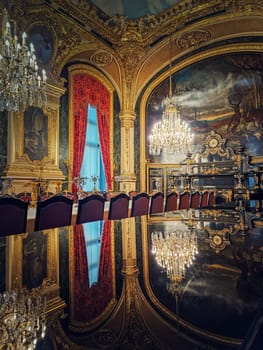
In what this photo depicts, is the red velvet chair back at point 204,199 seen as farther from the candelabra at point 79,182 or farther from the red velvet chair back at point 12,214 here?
the red velvet chair back at point 12,214

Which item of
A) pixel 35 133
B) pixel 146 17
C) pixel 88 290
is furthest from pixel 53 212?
pixel 146 17

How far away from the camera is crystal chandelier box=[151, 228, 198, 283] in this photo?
773mm

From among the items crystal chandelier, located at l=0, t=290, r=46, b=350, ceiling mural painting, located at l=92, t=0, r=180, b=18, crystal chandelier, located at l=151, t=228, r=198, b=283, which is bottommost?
crystal chandelier, located at l=0, t=290, r=46, b=350

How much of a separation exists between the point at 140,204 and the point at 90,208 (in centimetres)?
121

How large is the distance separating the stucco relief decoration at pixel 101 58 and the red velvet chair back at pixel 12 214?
7.17 m

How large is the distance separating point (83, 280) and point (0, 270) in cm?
28

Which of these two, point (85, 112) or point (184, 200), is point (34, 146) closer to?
point (85, 112)

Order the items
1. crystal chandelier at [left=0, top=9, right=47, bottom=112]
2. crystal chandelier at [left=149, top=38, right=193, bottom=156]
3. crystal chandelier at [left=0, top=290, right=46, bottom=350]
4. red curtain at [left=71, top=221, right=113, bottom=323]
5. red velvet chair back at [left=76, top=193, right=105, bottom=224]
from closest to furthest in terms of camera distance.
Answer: crystal chandelier at [left=0, top=290, right=46, bottom=350], red curtain at [left=71, top=221, right=113, bottom=323], red velvet chair back at [left=76, top=193, right=105, bottom=224], crystal chandelier at [left=0, top=9, right=47, bottom=112], crystal chandelier at [left=149, top=38, right=193, bottom=156]

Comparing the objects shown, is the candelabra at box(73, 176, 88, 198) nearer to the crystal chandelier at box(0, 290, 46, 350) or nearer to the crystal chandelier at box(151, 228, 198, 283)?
the crystal chandelier at box(151, 228, 198, 283)

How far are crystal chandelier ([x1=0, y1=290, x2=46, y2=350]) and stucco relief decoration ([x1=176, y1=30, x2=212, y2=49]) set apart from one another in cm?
920

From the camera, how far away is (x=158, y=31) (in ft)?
26.8

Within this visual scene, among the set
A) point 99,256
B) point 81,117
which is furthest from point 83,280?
point 81,117

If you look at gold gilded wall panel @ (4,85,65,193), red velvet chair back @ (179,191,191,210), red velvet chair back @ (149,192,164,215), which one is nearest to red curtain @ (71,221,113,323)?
red velvet chair back @ (149,192,164,215)

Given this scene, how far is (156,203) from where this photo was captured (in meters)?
4.99
